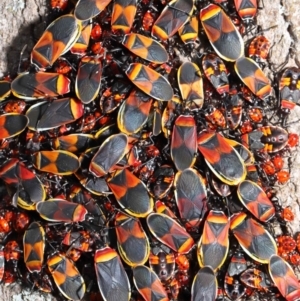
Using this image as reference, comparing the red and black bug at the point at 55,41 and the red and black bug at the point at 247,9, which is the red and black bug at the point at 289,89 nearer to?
the red and black bug at the point at 247,9

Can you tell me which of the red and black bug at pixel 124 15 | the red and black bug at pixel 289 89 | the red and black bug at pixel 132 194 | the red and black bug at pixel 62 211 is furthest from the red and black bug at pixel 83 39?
the red and black bug at pixel 289 89

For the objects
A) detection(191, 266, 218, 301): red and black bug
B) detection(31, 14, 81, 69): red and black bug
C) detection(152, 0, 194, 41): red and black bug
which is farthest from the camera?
detection(31, 14, 81, 69): red and black bug

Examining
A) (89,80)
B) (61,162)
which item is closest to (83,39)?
(89,80)

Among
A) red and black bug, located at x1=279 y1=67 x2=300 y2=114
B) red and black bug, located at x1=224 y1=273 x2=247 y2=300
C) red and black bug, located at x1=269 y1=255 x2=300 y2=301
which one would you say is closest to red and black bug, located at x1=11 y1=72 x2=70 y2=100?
red and black bug, located at x1=279 y1=67 x2=300 y2=114

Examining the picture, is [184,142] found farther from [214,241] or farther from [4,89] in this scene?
[4,89]

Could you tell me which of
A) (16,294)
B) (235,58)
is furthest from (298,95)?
(16,294)

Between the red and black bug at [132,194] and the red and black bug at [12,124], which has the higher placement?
the red and black bug at [12,124]

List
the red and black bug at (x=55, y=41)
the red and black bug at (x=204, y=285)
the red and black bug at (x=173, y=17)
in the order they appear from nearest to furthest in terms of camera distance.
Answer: the red and black bug at (x=204, y=285) → the red and black bug at (x=173, y=17) → the red and black bug at (x=55, y=41)

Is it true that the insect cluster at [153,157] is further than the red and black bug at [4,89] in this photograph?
No

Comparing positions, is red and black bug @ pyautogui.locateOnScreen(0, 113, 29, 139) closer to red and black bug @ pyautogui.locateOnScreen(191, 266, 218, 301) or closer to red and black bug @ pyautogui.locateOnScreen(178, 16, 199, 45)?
red and black bug @ pyautogui.locateOnScreen(178, 16, 199, 45)
